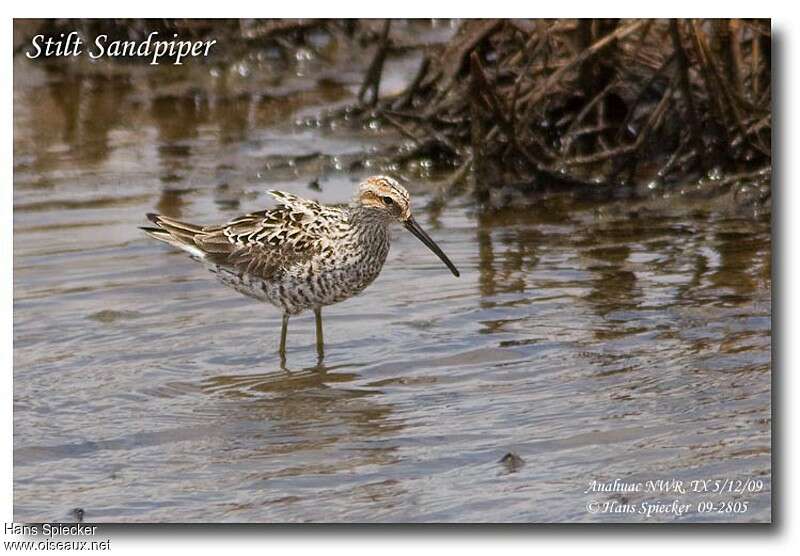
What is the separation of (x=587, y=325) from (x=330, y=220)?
5.98 feet

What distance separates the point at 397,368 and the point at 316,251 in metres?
0.88

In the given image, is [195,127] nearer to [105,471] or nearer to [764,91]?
[764,91]

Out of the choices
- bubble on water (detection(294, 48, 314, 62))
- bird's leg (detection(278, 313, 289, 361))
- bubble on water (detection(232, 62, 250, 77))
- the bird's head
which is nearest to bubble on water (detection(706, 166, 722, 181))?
the bird's head

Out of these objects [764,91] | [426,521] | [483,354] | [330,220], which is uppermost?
[764,91]

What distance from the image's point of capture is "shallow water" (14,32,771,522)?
24.7 ft

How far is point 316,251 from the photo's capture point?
921cm

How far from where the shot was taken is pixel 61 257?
36.8 feet

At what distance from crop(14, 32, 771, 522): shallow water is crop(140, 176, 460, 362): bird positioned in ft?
1.44

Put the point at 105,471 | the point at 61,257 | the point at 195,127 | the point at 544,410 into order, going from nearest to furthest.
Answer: the point at 105,471 < the point at 544,410 < the point at 61,257 < the point at 195,127

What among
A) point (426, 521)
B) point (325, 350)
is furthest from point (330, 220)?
point (426, 521)

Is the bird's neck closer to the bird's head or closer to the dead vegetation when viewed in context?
the bird's head

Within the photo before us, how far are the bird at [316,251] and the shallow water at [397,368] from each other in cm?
44

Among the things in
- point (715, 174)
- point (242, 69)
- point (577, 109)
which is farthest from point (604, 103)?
point (242, 69)

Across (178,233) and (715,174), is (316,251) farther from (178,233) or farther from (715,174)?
(715,174)
